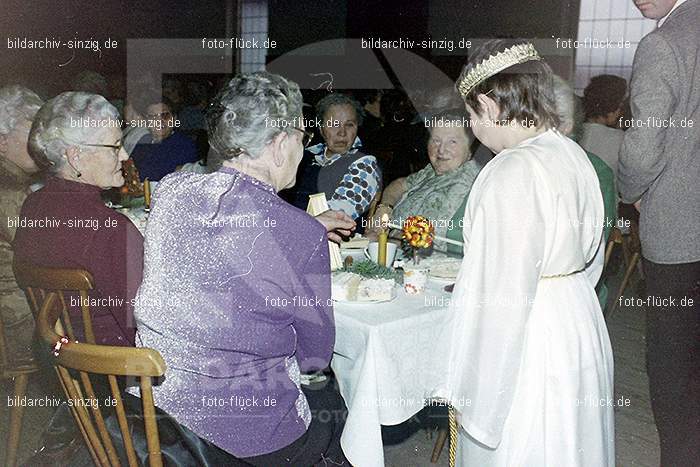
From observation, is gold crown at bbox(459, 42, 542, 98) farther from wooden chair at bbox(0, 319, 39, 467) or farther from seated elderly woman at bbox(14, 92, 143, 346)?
wooden chair at bbox(0, 319, 39, 467)

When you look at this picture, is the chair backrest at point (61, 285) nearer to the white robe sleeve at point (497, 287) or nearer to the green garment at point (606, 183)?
the white robe sleeve at point (497, 287)

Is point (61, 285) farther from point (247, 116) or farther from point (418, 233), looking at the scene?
point (418, 233)

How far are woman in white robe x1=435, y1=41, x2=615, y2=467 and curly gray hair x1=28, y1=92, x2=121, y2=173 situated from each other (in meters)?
1.13

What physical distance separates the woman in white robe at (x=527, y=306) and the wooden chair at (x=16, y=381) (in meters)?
1.51

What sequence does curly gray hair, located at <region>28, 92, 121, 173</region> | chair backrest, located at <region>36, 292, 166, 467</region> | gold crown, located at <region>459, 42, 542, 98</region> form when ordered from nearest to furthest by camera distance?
chair backrest, located at <region>36, 292, 166, 467</region> → gold crown, located at <region>459, 42, 542, 98</region> → curly gray hair, located at <region>28, 92, 121, 173</region>

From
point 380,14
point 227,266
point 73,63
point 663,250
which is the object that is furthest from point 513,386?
point 73,63

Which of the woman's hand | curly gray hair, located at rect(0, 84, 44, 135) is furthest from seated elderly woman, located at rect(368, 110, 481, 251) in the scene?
curly gray hair, located at rect(0, 84, 44, 135)

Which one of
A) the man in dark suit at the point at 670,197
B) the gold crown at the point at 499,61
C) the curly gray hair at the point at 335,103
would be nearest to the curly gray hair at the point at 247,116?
the gold crown at the point at 499,61

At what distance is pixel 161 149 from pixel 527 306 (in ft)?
10.4

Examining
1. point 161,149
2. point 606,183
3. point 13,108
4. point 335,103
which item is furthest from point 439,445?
point 161,149

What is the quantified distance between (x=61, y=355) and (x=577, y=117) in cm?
196

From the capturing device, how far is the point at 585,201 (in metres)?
1.67

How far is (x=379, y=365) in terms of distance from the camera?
176 centimetres

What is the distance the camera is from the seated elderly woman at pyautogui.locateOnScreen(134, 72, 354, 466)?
146 centimetres
